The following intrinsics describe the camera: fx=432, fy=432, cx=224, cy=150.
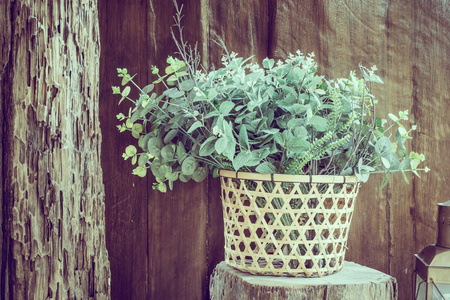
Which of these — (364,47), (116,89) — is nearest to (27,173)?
(116,89)

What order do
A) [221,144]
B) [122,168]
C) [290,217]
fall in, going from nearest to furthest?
1. [221,144]
2. [290,217]
3. [122,168]

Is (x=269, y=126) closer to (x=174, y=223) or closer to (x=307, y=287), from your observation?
(x=307, y=287)

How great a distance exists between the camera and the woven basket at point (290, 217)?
36.4 inches

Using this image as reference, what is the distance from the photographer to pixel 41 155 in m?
0.94

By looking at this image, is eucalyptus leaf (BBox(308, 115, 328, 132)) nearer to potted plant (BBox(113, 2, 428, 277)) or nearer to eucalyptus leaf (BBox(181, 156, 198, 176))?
potted plant (BBox(113, 2, 428, 277))

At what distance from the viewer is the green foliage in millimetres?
912

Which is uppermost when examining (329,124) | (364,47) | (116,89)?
(364,47)

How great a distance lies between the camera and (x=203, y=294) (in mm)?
1313

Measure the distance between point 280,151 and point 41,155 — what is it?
523 mm

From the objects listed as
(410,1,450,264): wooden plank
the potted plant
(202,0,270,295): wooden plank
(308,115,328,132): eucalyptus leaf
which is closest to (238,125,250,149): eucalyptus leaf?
the potted plant

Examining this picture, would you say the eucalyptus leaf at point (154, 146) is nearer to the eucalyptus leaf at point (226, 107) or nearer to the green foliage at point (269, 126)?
the green foliage at point (269, 126)

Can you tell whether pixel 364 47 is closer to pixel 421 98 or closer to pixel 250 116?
pixel 421 98

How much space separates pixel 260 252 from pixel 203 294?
1.45 feet

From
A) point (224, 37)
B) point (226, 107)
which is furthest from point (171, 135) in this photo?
point (224, 37)
